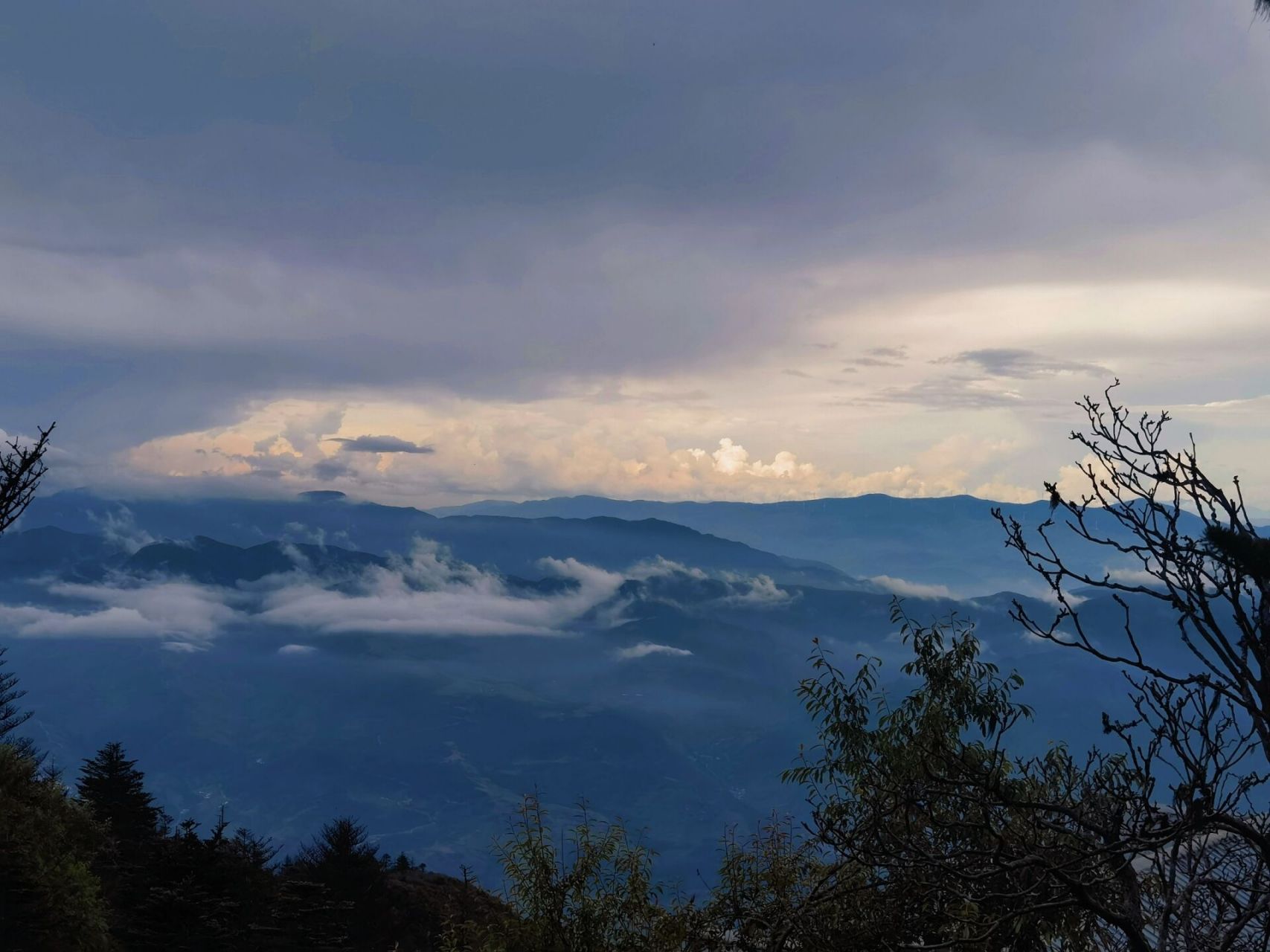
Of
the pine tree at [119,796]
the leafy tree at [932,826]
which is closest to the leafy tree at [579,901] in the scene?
the leafy tree at [932,826]

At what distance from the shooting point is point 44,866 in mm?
21984

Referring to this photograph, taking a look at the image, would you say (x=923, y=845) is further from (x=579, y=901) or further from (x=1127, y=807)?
(x=579, y=901)

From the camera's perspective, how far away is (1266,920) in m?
7.13

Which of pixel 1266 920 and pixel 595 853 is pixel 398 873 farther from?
pixel 1266 920

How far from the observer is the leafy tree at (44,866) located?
2003cm

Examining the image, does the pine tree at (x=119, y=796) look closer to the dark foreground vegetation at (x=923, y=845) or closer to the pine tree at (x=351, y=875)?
the dark foreground vegetation at (x=923, y=845)

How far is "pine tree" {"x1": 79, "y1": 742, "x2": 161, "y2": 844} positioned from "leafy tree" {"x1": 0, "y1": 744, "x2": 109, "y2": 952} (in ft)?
26.8

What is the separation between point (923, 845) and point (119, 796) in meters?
40.1

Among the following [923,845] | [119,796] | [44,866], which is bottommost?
[119,796]

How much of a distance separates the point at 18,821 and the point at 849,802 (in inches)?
832

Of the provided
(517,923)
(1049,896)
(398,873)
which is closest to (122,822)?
(398,873)

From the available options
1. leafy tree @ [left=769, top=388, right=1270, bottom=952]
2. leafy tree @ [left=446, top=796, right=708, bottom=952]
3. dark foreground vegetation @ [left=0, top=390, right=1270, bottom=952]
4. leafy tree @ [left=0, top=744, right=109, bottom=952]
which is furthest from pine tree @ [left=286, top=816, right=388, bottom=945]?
leafy tree @ [left=769, top=388, right=1270, bottom=952]

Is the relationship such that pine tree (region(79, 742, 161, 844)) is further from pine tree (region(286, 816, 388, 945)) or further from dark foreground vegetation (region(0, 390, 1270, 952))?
pine tree (region(286, 816, 388, 945))

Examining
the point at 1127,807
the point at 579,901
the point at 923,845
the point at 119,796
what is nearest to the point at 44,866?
the point at 579,901
